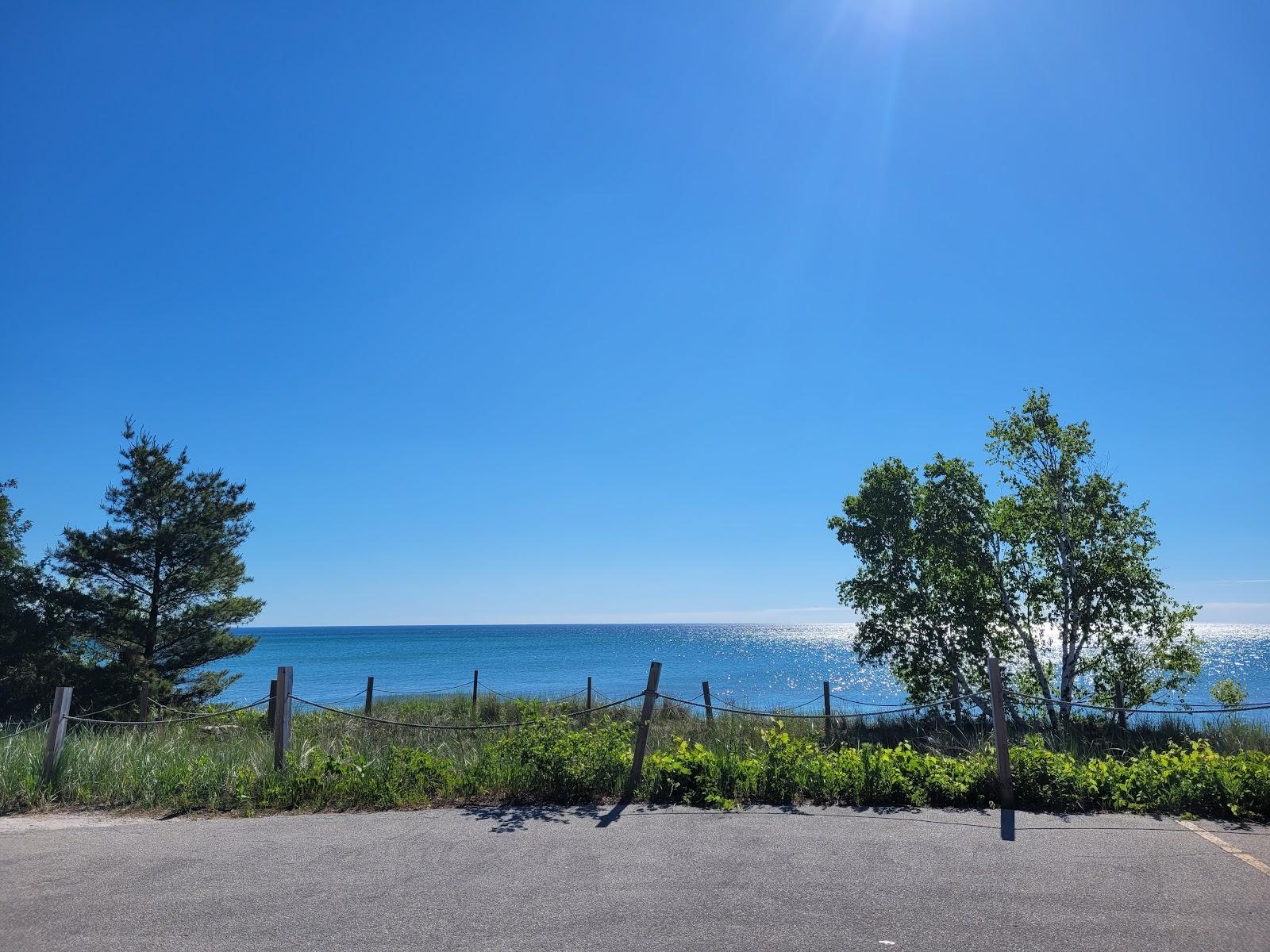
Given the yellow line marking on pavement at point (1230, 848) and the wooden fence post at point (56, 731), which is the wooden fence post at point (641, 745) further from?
the wooden fence post at point (56, 731)

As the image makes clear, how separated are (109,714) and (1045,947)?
2035cm

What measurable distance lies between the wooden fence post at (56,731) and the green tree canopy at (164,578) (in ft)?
38.7

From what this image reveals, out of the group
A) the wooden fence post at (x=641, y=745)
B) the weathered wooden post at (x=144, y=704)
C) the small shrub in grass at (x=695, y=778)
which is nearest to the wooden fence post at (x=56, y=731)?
the wooden fence post at (x=641, y=745)

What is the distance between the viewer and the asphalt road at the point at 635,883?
14.1 feet

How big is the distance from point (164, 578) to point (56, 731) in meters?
13.0

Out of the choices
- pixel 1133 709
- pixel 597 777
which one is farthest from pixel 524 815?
pixel 1133 709

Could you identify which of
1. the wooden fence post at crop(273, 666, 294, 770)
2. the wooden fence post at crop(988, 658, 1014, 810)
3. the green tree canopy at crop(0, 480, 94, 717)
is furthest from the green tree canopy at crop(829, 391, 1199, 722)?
the green tree canopy at crop(0, 480, 94, 717)

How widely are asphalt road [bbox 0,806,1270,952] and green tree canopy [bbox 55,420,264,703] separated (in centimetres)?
1363

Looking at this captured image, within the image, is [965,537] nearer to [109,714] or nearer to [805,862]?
[805,862]

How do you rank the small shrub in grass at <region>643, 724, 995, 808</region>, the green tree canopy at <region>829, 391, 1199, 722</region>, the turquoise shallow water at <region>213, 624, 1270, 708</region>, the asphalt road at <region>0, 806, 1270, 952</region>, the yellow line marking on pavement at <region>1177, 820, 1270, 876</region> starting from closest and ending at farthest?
the asphalt road at <region>0, 806, 1270, 952</region>, the yellow line marking on pavement at <region>1177, 820, 1270, 876</region>, the small shrub in grass at <region>643, 724, 995, 808</region>, the green tree canopy at <region>829, 391, 1199, 722</region>, the turquoise shallow water at <region>213, 624, 1270, 708</region>

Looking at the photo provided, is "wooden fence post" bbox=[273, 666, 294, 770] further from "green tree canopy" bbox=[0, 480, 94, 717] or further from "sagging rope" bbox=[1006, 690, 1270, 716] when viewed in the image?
"green tree canopy" bbox=[0, 480, 94, 717]

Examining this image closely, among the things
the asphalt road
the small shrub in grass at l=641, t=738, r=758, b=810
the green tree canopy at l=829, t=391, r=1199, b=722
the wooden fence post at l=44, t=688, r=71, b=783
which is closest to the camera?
the asphalt road

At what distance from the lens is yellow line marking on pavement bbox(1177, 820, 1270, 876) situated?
5.32 meters

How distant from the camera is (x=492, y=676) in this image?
182ft
